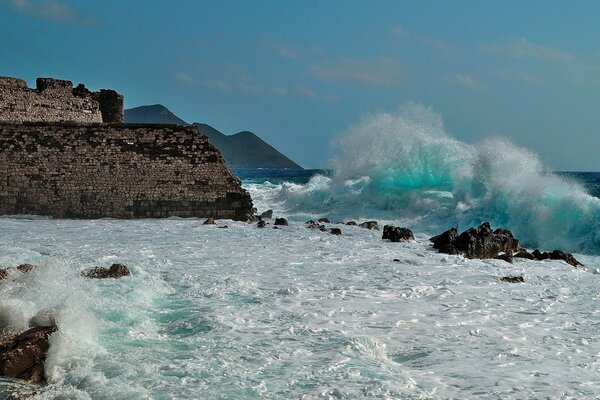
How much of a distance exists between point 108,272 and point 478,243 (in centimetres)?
780

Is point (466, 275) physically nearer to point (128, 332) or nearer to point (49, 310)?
point (128, 332)

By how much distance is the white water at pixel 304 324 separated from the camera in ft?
18.7

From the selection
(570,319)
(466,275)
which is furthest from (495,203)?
(570,319)

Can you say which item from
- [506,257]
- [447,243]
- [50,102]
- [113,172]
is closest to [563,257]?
[506,257]

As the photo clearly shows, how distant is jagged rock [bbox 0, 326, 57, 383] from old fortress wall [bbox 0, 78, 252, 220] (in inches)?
499

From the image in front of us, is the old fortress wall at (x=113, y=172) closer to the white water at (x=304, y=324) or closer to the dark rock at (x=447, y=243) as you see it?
the white water at (x=304, y=324)

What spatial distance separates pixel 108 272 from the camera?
32.5 feet

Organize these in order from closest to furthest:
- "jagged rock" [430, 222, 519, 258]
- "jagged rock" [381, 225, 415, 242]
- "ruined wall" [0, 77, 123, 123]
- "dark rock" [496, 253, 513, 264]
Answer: "dark rock" [496, 253, 513, 264] → "jagged rock" [430, 222, 519, 258] → "jagged rock" [381, 225, 415, 242] → "ruined wall" [0, 77, 123, 123]

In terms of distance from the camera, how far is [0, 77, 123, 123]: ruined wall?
19.9 m

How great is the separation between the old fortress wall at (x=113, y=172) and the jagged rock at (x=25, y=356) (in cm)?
1268

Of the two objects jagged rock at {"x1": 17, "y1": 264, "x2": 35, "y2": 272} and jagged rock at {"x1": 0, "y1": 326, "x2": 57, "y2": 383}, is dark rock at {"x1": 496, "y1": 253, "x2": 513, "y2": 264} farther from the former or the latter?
jagged rock at {"x1": 0, "y1": 326, "x2": 57, "y2": 383}

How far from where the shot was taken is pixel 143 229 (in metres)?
16.2

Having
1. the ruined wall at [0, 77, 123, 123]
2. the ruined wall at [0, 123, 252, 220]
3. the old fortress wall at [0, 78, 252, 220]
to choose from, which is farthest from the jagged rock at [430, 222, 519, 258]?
the ruined wall at [0, 77, 123, 123]

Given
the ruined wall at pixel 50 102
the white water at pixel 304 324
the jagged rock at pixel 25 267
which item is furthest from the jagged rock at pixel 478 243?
the ruined wall at pixel 50 102
